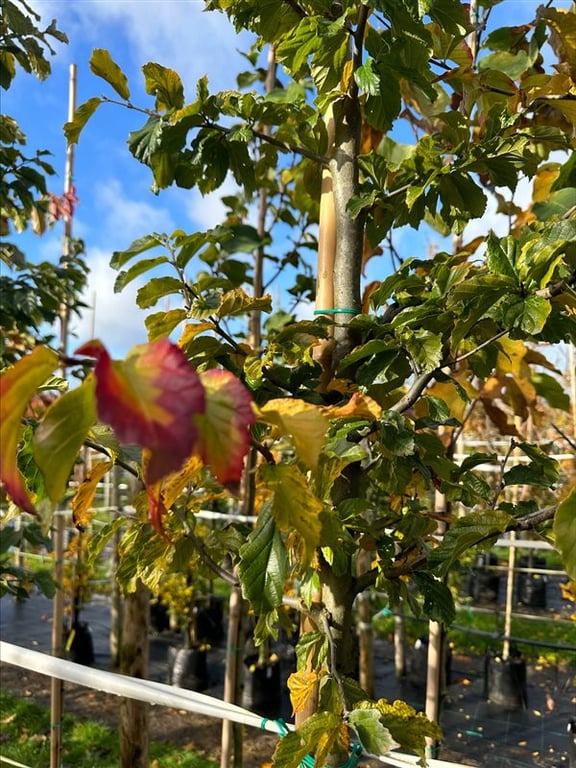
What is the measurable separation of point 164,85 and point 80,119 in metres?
0.15

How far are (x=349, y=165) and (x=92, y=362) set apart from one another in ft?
2.36

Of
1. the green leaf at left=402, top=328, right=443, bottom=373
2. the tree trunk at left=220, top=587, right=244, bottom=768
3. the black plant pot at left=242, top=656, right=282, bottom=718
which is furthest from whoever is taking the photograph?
the black plant pot at left=242, top=656, right=282, bottom=718

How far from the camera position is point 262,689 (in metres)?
3.59

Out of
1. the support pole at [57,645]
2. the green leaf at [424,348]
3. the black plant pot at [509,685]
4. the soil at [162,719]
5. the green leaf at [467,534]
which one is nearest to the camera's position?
the green leaf at [467,534]

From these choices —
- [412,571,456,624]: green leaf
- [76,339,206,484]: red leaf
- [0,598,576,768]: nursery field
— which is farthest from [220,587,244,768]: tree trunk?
[76,339,206,484]: red leaf

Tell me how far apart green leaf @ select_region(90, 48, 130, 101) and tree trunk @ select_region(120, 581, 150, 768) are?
1359 mm

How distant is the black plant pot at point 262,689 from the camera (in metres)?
3.58

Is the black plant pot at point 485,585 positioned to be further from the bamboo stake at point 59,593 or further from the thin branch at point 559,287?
the thin branch at point 559,287

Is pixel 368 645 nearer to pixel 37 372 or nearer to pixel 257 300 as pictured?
pixel 257 300

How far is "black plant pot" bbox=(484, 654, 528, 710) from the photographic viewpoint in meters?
3.77

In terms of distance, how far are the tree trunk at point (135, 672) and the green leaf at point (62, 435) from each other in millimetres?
1510

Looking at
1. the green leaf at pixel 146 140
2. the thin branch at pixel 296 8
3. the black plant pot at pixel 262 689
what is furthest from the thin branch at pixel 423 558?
the black plant pot at pixel 262 689

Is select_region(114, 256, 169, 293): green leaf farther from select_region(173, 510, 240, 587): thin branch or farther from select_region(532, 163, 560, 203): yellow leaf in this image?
select_region(532, 163, 560, 203): yellow leaf

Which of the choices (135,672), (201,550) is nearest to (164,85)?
(201,550)
